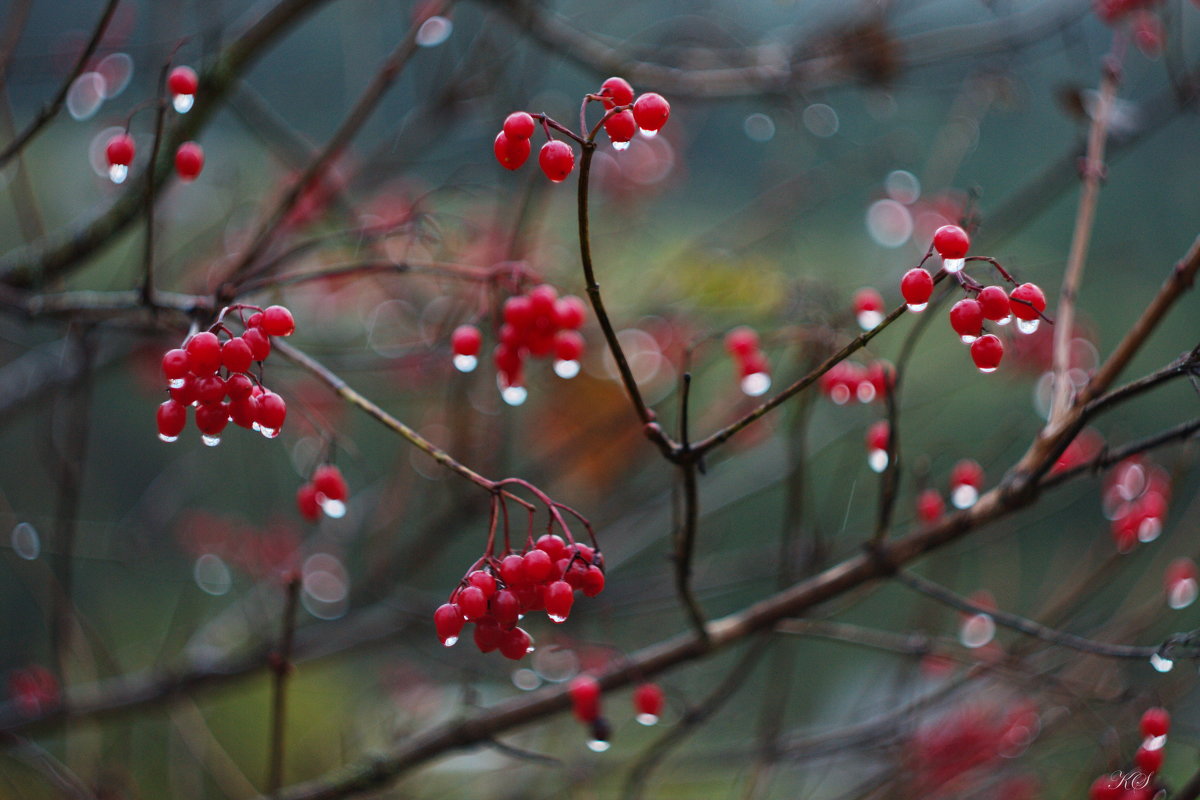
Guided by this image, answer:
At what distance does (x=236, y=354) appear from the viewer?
0.71 meters

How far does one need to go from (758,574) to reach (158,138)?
1.43 m

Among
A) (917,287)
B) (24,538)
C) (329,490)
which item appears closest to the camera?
(917,287)

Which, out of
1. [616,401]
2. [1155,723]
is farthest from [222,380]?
[616,401]

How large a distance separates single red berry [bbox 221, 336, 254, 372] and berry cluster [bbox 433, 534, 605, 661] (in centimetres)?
23

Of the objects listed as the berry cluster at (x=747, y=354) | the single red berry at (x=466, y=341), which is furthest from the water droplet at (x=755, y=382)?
the single red berry at (x=466, y=341)

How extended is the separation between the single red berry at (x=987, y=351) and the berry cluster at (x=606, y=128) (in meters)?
0.29

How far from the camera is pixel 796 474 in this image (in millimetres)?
1032

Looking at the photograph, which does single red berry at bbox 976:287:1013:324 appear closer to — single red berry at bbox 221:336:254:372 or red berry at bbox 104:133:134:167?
single red berry at bbox 221:336:254:372

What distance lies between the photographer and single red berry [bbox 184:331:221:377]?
27.3 inches

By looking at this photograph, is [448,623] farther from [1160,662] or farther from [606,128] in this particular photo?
[1160,662]

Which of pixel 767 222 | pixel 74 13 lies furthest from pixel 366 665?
pixel 74 13

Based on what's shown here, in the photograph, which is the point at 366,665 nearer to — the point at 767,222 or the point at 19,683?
the point at 19,683

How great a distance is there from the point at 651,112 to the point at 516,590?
37 cm

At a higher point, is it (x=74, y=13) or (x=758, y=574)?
(x=74, y=13)
